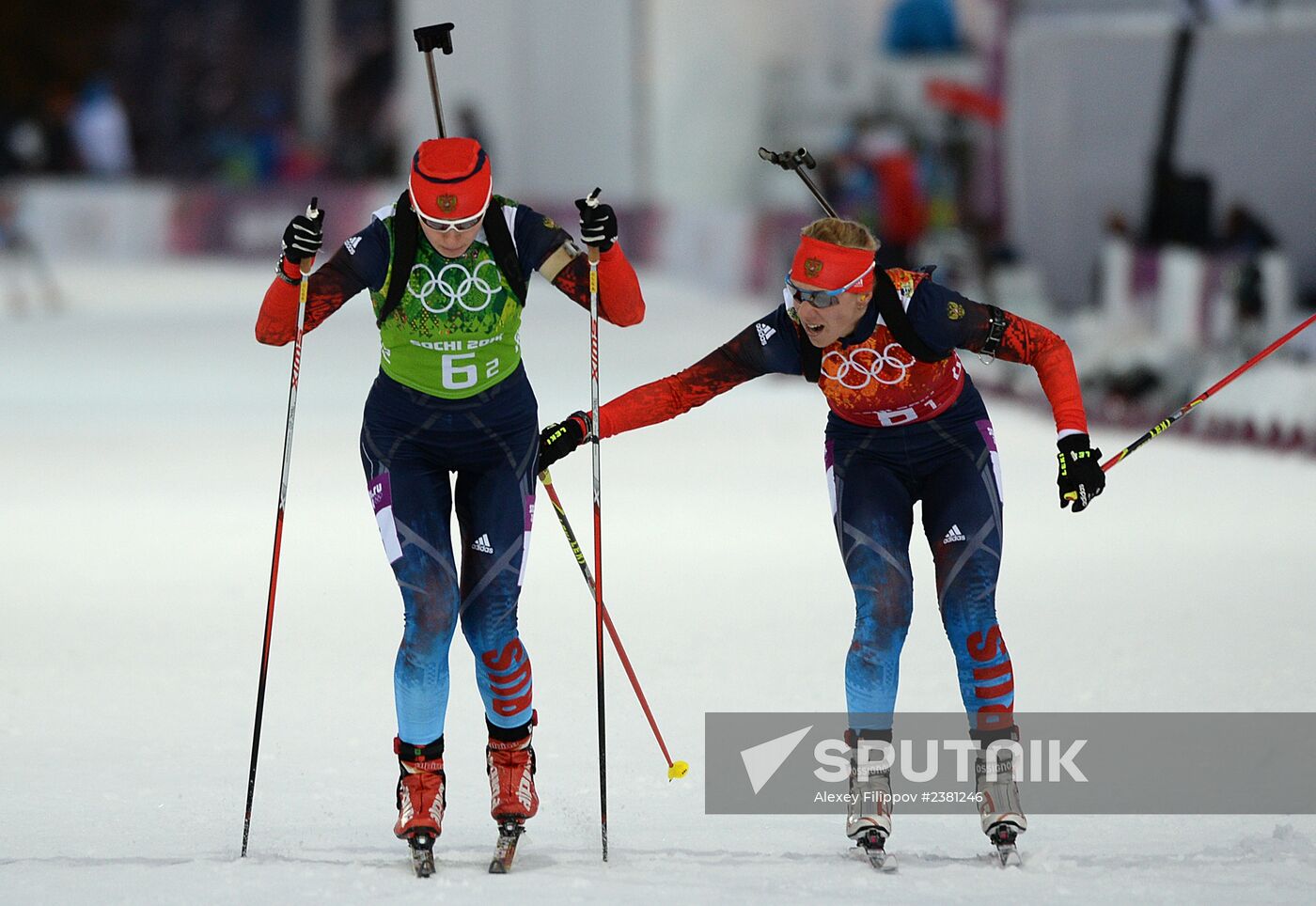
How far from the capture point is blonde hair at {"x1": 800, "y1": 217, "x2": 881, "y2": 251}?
590cm

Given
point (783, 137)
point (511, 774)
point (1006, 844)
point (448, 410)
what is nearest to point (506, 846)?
point (511, 774)

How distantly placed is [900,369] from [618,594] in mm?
4101

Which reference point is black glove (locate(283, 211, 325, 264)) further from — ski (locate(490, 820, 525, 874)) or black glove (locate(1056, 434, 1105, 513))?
black glove (locate(1056, 434, 1105, 513))

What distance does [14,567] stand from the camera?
10672mm

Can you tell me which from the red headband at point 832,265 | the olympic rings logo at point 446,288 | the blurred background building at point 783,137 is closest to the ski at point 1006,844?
the red headband at point 832,265

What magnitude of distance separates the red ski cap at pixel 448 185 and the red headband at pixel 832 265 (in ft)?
2.82

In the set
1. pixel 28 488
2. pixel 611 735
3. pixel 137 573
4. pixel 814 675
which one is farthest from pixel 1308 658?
pixel 28 488

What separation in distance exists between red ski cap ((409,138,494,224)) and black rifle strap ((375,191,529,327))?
0.05 metres

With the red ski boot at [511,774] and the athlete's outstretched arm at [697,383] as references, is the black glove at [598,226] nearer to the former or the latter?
the athlete's outstretched arm at [697,383]

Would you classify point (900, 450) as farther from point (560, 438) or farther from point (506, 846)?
point (506, 846)

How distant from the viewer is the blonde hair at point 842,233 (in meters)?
5.90

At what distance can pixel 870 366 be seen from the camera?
601 centimetres

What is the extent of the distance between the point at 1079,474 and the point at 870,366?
634 millimetres

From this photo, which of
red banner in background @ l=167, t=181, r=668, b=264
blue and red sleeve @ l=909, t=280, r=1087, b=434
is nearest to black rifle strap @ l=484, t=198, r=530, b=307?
blue and red sleeve @ l=909, t=280, r=1087, b=434
